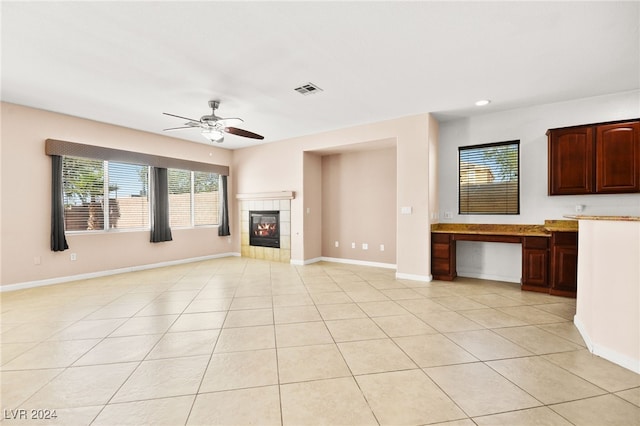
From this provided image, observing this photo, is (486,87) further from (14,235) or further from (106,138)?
(14,235)

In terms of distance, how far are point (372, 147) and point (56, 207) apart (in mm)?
5883

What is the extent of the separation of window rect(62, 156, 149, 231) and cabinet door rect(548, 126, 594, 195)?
7.60m

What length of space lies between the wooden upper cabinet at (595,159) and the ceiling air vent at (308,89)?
3687 millimetres

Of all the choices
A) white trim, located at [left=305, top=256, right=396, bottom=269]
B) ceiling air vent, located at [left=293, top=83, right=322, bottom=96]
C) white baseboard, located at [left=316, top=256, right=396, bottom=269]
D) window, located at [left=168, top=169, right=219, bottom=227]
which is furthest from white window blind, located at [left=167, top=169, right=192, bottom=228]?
ceiling air vent, located at [left=293, top=83, right=322, bottom=96]

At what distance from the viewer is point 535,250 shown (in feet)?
14.1

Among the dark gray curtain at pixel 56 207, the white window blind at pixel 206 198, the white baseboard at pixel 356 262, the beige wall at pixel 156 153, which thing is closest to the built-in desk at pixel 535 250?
the beige wall at pixel 156 153

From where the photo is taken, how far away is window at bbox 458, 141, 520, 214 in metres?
4.85

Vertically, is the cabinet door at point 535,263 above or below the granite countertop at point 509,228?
below

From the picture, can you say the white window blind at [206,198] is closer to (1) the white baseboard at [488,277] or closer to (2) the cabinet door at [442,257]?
(2) the cabinet door at [442,257]

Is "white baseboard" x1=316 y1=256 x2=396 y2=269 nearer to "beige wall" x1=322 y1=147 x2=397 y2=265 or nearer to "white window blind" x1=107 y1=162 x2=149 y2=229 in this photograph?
"beige wall" x1=322 y1=147 x2=397 y2=265

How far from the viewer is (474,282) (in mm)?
4848

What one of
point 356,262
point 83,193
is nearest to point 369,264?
point 356,262

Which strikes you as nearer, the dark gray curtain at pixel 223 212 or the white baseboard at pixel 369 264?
the white baseboard at pixel 369 264

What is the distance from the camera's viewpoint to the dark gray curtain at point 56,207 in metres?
4.73
